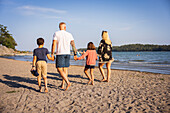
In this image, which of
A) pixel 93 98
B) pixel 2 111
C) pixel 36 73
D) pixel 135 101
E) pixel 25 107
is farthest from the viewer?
pixel 36 73

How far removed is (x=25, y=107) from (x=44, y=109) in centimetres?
49

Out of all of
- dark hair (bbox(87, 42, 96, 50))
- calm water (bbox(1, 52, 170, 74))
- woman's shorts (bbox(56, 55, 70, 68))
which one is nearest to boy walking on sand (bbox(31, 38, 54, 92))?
woman's shorts (bbox(56, 55, 70, 68))

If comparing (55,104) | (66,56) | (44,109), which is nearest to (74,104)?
(55,104)

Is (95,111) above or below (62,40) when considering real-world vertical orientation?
below

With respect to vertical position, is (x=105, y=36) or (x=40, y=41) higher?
(x=105, y=36)

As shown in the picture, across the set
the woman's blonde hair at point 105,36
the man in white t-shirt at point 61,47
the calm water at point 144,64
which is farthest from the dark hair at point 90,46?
the calm water at point 144,64

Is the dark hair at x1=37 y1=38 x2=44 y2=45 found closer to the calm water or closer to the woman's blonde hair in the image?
the woman's blonde hair

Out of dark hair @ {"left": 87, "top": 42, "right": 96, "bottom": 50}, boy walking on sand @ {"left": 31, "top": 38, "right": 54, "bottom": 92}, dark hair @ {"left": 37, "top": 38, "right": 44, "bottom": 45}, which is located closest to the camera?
boy walking on sand @ {"left": 31, "top": 38, "right": 54, "bottom": 92}

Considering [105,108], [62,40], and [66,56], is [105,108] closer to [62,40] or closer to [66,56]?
[66,56]

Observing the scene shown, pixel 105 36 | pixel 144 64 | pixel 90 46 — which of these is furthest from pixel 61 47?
pixel 144 64

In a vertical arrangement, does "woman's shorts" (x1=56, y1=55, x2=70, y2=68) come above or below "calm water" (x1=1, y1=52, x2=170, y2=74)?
above

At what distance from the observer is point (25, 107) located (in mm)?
3268

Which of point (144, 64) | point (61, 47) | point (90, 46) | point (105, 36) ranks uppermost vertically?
point (105, 36)

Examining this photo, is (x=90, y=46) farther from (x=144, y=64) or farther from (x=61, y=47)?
(x=144, y=64)
